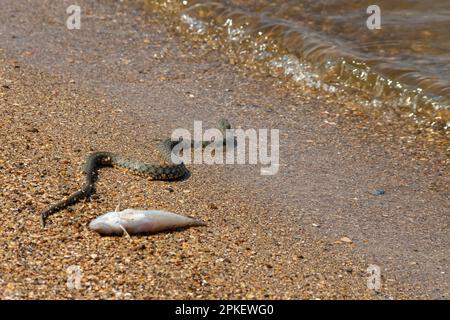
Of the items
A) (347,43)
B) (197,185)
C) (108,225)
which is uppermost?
(347,43)

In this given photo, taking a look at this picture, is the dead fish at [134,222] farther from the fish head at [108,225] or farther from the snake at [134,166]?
the snake at [134,166]

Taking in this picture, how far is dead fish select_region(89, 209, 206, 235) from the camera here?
568cm

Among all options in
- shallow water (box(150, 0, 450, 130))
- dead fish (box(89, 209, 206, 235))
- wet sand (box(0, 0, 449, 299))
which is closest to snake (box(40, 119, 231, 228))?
wet sand (box(0, 0, 449, 299))

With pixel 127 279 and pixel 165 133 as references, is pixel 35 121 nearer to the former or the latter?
pixel 165 133

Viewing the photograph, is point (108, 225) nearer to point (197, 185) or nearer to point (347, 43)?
point (197, 185)

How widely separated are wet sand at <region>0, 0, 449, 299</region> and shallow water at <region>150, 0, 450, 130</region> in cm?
51

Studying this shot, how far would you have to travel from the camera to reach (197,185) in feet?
23.0

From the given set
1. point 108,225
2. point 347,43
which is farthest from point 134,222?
point 347,43

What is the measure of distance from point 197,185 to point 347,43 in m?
4.47

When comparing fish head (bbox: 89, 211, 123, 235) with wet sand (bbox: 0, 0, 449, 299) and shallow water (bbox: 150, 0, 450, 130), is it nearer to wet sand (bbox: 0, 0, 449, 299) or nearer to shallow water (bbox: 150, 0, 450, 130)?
wet sand (bbox: 0, 0, 449, 299)

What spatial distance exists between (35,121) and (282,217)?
2.68m

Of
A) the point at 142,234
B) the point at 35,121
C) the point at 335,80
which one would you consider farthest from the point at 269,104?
the point at 142,234

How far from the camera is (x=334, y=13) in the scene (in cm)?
1139
